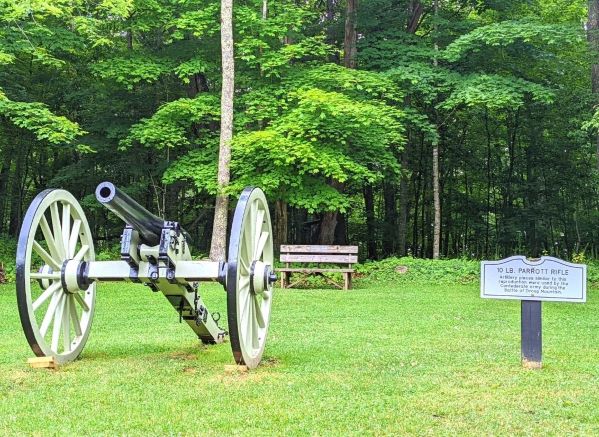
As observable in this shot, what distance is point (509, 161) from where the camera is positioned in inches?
937

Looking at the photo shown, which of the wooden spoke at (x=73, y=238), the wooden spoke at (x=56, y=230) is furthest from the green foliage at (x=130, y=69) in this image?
the wooden spoke at (x=56, y=230)

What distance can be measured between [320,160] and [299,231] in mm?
10348

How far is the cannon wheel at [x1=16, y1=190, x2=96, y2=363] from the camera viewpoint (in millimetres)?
4668

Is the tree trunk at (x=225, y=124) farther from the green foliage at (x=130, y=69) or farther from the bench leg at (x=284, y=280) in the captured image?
the green foliage at (x=130, y=69)

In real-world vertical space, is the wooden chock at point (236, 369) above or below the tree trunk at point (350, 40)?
below

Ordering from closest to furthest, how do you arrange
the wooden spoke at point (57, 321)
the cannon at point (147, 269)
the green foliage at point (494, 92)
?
the cannon at point (147, 269) → the wooden spoke at point (57, 321) → the green foliage at point (494, 92)

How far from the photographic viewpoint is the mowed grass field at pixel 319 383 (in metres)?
3.61

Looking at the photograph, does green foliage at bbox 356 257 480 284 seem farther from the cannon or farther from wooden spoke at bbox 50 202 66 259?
wooden spoke at bbox 50 202 66 259

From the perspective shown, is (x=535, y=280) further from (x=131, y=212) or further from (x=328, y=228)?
(x=328, y=228)

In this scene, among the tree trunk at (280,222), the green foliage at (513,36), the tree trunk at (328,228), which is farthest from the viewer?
the tree trunk at (328,228)

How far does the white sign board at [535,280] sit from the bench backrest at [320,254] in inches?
282

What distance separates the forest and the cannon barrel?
25.7 ft

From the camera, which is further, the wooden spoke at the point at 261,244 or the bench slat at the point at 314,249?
the bench slat at the point at 314,249

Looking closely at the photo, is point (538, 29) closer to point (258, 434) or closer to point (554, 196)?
point (554, 196)
